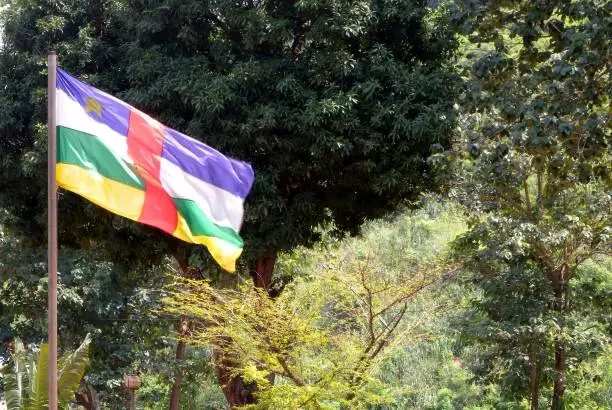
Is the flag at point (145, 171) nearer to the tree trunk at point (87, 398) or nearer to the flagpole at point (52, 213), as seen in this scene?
the flagpole at point (52, 213)

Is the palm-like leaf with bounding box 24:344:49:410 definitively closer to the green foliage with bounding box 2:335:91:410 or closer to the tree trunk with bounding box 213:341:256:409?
the green foliage with bounding box 2:335:91:410

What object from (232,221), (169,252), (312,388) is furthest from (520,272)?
→ (232,221)

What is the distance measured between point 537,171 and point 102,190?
6.02 m

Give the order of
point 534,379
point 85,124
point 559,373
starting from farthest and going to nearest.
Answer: point 534,379 → point 559,373 → point 85,124

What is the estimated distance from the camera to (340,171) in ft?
34.1

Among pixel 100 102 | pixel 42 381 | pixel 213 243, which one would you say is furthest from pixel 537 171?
pixel 100 102

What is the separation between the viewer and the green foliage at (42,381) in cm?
797

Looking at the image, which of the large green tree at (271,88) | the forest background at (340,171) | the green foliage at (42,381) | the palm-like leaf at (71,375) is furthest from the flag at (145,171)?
the large green tree at (271,88)

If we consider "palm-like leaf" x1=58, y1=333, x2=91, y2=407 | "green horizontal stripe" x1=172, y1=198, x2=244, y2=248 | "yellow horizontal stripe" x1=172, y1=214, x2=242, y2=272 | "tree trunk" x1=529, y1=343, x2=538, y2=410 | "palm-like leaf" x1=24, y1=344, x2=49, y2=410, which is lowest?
"palm-like leaf" x1=24, y1=344, x2=49, y2=410

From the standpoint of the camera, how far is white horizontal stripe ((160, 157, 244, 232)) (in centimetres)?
518

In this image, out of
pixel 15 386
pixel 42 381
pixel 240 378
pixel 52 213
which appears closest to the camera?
pixel 52 213

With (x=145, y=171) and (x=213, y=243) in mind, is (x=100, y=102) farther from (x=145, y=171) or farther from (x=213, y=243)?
(x=213, y=243)

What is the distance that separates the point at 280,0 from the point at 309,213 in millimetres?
2435

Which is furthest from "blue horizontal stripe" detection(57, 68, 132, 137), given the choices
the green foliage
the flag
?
the green foliage
